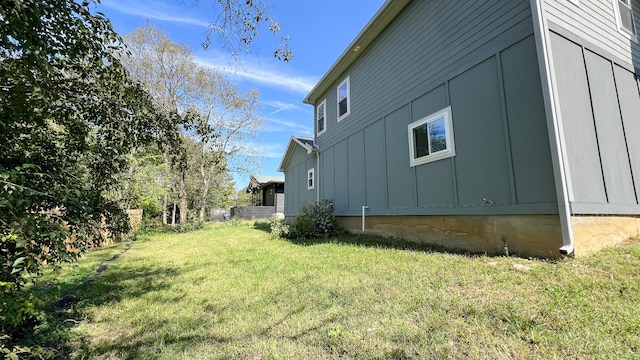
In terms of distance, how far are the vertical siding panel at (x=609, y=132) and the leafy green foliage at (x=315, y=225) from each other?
6149 millimetres

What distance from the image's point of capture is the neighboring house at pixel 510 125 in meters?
4.19

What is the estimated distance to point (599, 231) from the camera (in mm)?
4227

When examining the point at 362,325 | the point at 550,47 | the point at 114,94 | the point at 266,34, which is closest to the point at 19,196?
the point at 114,94

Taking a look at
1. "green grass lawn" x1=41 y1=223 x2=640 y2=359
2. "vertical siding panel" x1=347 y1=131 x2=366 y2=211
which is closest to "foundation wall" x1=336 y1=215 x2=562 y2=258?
→ "green grass lawn" x1=41 y1=223 x2=640 y2=359

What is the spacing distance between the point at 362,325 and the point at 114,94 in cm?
322

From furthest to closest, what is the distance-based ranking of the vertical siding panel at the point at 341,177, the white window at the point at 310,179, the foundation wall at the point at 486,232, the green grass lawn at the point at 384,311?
the white window at the point at 310,179 < the vertical siding panel at the point at 341,177 < the foundation wall at the point at 486,232 < the green grass lawn at the point at 384,311

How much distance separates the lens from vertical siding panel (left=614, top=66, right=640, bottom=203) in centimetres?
515

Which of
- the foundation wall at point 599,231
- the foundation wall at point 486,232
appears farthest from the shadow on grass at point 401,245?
the foundation wall at point 599,231

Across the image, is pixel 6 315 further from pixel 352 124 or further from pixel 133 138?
pixel 352 124

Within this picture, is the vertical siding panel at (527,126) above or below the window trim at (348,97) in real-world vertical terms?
below

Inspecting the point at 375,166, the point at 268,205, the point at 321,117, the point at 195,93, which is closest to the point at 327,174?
the point at 321,117

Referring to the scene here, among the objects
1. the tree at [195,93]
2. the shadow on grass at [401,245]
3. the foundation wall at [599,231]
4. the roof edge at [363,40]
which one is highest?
the tree at [195,93]

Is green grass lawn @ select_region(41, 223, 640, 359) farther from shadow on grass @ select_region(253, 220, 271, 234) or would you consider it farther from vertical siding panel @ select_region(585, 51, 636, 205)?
shadow on grass @ select_region(253, 220, 271, 234)

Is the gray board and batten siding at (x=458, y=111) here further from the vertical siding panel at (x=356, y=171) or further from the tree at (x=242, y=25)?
the tree at (x=242, y=25)
